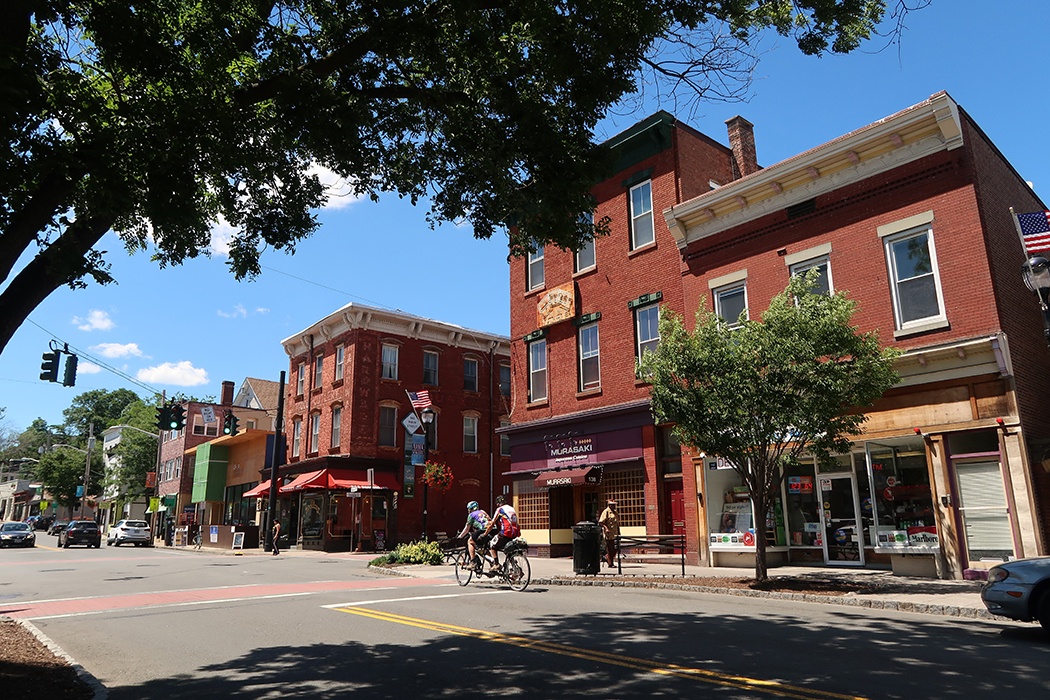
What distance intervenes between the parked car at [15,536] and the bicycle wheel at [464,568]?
1515 inches

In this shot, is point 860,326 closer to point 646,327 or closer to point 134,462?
point 646,327

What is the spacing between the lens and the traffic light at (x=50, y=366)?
1920 cm

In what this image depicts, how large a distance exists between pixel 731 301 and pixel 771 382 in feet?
21.3

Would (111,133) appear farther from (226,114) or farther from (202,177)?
(202,177)

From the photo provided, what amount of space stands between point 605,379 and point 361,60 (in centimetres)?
1573

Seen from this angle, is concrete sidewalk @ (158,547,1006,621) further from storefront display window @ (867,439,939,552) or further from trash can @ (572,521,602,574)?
storefront display window @ (867,439,939,552)

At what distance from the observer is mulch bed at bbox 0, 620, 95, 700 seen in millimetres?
6430

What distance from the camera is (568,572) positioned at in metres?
18.2

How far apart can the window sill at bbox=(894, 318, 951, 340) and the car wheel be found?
321 inches

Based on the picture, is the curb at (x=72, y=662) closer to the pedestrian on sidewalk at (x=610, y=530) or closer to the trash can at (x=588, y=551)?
the trash can at (x=588, y=551)

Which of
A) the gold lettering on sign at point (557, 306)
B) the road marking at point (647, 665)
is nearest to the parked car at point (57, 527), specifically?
the gold lettering on sign at point (557, 306)

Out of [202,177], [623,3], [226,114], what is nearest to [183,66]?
[226,114]

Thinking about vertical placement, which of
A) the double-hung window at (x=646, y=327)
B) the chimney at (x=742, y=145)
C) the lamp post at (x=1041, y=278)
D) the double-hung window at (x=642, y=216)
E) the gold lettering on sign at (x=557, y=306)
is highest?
the chimney at (x=742, y=145)

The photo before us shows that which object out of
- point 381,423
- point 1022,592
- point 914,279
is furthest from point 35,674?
point 381,423
